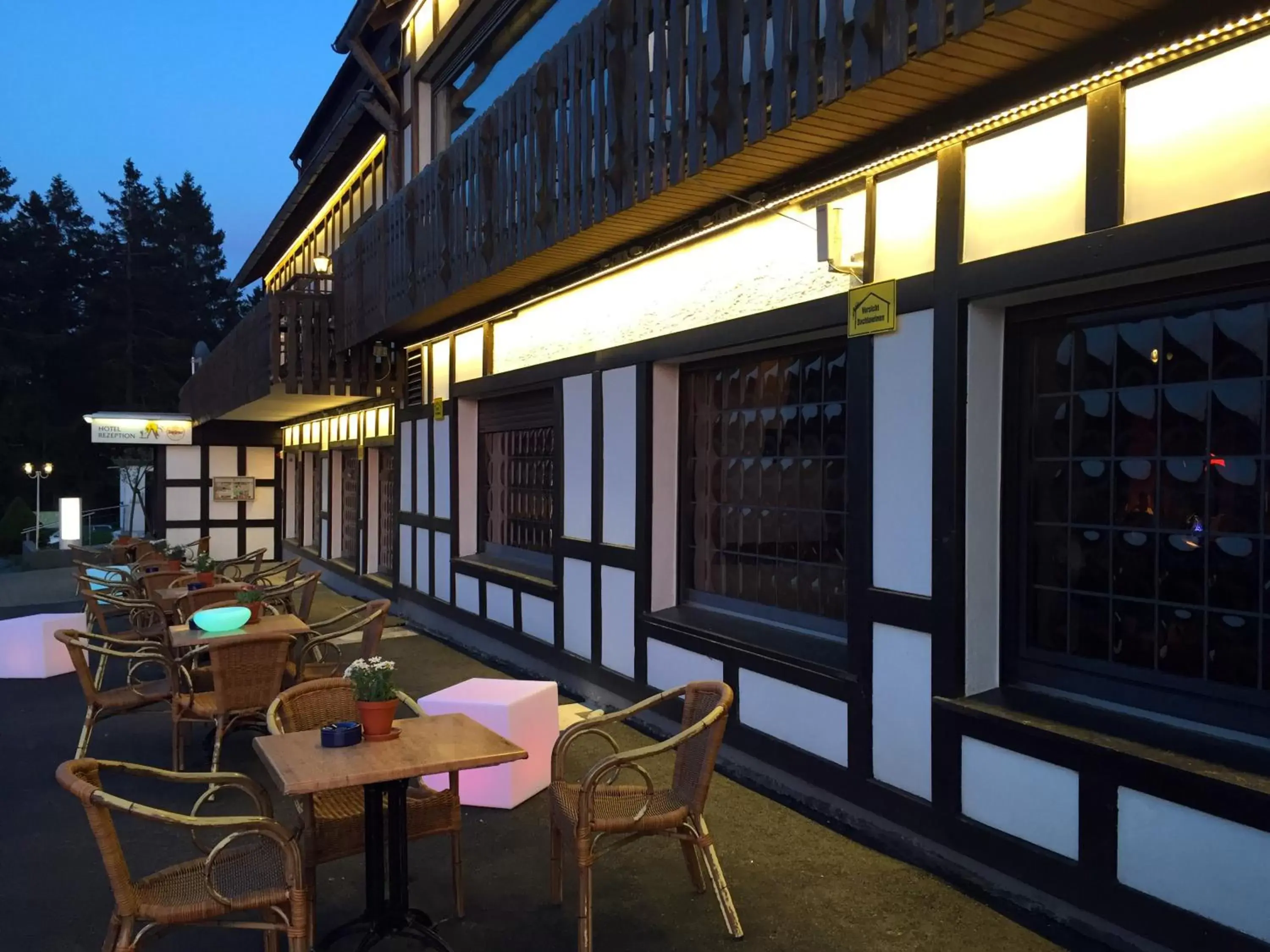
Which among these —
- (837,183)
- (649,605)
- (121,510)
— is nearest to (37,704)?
(649,605)

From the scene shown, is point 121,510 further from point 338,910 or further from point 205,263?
point 338,910

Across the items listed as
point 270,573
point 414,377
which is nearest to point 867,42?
point 414,377

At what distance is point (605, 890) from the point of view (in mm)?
4043

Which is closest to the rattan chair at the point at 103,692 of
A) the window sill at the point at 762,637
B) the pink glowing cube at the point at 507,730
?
the pink glowing cube at the point at 507,730

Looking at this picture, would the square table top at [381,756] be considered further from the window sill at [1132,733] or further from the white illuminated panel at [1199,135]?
the white illuminated panel at [1199,135]

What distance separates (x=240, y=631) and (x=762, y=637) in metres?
3.32

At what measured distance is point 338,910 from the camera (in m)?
3.88

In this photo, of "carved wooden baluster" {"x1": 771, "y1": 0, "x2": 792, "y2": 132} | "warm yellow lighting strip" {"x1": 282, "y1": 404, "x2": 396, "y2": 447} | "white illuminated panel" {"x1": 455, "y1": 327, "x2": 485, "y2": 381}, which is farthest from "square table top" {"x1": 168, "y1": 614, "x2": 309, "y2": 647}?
"warm yellow lighting strip" {"x1": 282, "y1": 404, "x2": 396, "y2": 447}

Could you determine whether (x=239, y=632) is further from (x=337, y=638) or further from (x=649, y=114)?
(x=649, y=114)

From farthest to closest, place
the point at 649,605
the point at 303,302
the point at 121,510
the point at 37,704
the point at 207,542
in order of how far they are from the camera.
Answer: the point at 121,510 → the point at 207,542 → the point at 303,302 → the point at 37,704 → the point at 649,605

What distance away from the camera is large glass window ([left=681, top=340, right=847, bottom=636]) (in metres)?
5.31

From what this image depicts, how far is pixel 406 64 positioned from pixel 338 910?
11173mm

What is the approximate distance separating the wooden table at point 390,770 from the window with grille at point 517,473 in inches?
184

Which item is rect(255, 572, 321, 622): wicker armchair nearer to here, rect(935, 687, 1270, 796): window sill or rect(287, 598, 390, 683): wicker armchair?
rect(287, 598, 390, 683): wicker armchair
